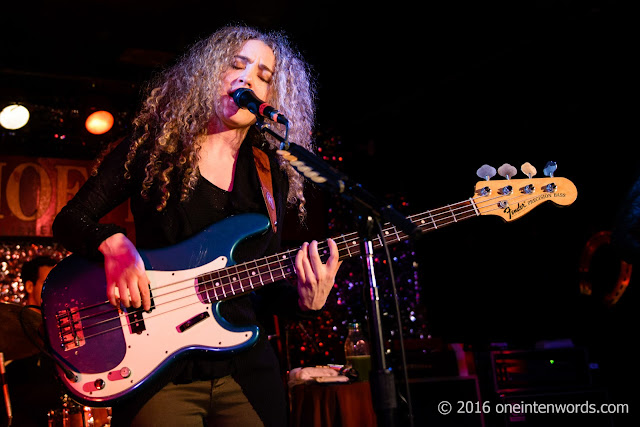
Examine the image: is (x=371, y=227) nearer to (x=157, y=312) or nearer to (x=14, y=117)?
(x=157, y=312)

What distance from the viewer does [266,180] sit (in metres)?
2.46

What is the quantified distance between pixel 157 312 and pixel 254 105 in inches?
32.9

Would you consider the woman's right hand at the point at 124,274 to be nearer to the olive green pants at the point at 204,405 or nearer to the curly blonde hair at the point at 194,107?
the curly blonde hair at the point at 194,107

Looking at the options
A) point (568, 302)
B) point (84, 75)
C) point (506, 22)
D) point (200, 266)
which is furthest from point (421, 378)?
point (84, 75)

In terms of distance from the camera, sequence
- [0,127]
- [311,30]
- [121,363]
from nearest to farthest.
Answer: [121,363], [311,30], [0,127]

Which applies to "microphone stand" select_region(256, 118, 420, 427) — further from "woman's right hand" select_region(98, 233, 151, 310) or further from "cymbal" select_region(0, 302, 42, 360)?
"cymbal" select_region(0, 302, 42, 360)

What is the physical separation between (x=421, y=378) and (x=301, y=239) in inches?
113

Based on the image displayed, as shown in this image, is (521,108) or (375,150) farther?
(375,150)

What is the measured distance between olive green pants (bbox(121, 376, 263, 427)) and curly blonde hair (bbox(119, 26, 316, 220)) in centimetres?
68

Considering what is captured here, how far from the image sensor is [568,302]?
5828 millimetres

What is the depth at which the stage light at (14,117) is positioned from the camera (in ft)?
19.5

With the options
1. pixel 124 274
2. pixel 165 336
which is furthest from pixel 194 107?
pixel 165 336

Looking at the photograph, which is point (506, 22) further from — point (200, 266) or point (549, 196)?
point (200, 266)

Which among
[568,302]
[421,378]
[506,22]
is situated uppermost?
[506,22]
